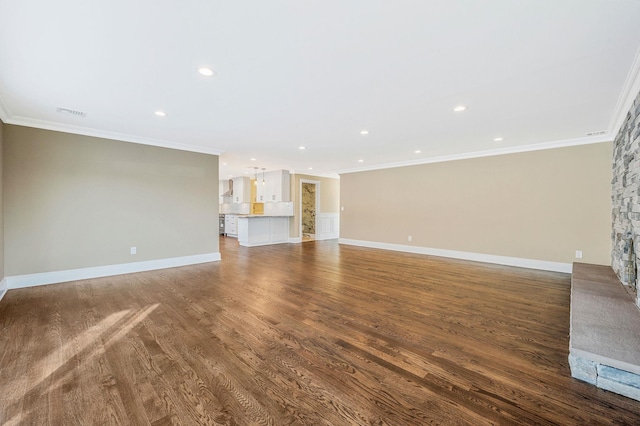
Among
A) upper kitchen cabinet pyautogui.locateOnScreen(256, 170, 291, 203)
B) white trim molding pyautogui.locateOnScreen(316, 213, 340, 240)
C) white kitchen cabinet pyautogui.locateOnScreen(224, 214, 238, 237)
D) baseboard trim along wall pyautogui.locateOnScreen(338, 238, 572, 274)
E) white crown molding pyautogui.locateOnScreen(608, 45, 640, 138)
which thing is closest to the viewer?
white crown molding pyautogui.locateOnScreen(608, 45, 640, 138)

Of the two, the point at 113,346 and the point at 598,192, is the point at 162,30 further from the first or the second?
the point at 598,192

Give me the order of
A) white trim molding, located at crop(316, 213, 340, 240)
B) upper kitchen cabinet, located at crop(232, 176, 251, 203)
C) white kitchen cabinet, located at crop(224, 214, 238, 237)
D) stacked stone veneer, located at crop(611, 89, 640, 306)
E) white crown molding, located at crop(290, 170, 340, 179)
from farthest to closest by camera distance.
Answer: upper kitchen cabinet, located at crop(232, 176, 251, 203) < white kitchen cabinet, located at crop(224, 214, 238, 237) < white trim molding, located at crop(316, 213, 340, 240) < white crown molding, located at crop(290, 170, 340, 179) < stacked stone veneer, located at crop(611, 89, 640, 306)

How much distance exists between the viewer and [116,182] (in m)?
4.53

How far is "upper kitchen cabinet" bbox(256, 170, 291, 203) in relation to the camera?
8.58 metres

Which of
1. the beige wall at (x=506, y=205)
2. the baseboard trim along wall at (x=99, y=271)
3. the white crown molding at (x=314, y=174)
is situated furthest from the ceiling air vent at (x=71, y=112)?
the beige wall at (x=506, y=205)

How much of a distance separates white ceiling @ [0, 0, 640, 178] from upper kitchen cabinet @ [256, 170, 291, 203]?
4418 mm

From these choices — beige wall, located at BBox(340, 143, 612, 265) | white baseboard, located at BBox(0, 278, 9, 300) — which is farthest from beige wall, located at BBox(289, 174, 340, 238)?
white baseboard, located at BBox(0, 278, 9, 300)

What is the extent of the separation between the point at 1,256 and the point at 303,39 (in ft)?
15.7

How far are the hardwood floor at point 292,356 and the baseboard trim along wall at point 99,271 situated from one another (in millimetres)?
254

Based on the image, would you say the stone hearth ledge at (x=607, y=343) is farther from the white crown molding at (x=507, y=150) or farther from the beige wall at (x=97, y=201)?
the beige wall at (x=97, y=201)

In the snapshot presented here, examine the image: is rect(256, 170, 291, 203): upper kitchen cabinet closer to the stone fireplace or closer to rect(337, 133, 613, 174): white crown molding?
rect(337, 133, 613, 174): white crown molding

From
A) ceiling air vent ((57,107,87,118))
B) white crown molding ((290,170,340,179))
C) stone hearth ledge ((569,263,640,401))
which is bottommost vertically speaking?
stone hearth ledge ((569,263,640,401))

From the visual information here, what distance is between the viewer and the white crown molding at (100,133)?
3746 mm

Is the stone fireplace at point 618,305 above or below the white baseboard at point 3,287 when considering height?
above
